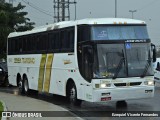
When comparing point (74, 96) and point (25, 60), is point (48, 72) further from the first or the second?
point (25, 60)

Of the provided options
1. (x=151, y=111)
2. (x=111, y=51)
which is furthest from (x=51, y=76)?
(x=151, y=111)

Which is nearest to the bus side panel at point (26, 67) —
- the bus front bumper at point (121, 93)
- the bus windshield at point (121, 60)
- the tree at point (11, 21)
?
the bus windshield at point (121, 60)

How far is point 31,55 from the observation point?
2059 cm

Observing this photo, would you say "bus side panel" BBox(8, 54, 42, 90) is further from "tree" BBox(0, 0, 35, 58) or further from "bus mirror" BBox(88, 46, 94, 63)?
"tree" BBox(0, 0, 35, 58)

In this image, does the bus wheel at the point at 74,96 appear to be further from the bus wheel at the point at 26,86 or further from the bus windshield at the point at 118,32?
the bus wheel at the point at 26,86

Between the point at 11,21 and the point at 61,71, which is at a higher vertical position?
the point at 11,21

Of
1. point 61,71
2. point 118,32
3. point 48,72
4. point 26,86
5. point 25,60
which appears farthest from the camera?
point 26,86

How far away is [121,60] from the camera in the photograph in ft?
46.5

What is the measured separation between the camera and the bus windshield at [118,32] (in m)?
14.5

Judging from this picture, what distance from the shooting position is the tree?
119ft

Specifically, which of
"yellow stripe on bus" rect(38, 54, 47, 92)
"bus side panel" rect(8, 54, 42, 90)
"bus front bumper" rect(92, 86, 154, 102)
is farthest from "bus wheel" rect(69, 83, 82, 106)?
"bus side panel" rect(8, 54, 42, 90)

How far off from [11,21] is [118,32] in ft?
Answer: 89.3

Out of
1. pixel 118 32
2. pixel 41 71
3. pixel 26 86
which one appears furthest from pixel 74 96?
pixel 26 86

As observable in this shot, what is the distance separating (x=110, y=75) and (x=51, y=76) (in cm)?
466
